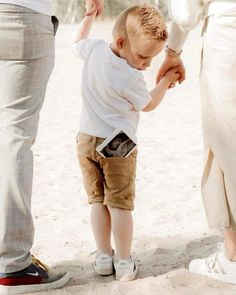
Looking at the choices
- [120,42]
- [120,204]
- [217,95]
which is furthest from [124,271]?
[120,42]

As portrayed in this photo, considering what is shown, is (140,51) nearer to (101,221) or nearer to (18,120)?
(18,120)

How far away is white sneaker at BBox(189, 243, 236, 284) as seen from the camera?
3088mm

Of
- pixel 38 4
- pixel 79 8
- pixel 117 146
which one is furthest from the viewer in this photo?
pixel 79 8

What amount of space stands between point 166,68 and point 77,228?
146 centimetres

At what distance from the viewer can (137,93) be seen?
9.73 feet

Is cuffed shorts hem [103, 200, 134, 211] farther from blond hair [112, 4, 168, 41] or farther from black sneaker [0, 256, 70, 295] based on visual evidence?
blond hair [112, 4, 168, 41]

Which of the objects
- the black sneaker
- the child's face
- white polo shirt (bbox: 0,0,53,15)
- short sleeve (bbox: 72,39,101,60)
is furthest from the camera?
short sleeve (bbox: 72,39,101,60)

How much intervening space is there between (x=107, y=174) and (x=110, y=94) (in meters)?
0.38

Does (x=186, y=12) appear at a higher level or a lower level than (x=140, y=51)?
higher

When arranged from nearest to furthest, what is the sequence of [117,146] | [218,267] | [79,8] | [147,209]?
[117,146] → [218,267] → [147,209] → [79,8]

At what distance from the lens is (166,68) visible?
3.18 metres

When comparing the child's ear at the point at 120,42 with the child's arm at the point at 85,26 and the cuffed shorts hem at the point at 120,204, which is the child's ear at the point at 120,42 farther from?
the cuffed shorts hem at the point at 120,204

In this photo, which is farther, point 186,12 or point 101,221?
point 101,221

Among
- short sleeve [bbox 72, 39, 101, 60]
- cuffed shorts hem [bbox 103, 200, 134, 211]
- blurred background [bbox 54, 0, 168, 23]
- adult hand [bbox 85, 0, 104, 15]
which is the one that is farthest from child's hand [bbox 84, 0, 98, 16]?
blurred background [bbox 54, 0, 168, 23]
